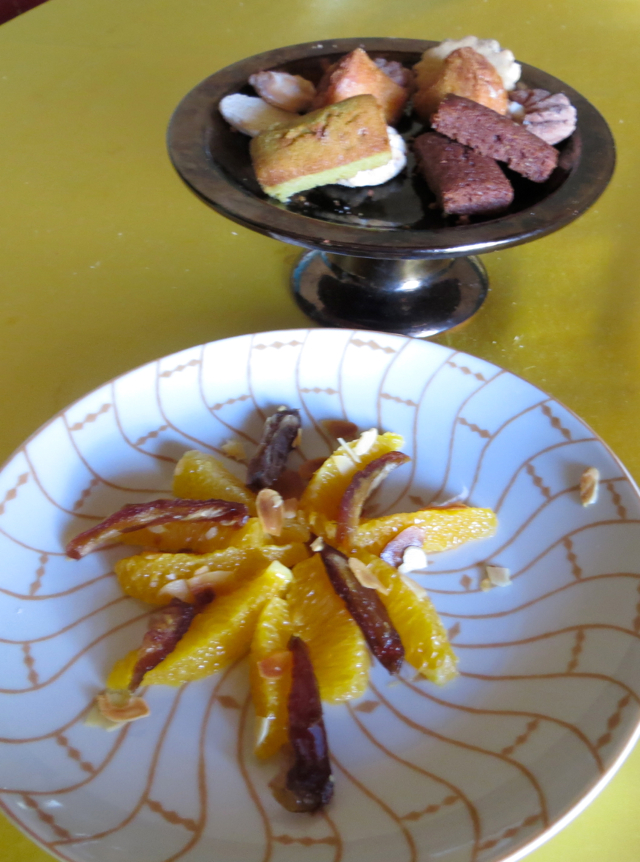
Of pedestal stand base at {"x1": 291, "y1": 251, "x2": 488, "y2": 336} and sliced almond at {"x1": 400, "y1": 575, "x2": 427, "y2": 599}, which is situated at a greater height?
pedestal stand base at {"x1": 291, "y1": 251, "x2": 488, "y2": 336}

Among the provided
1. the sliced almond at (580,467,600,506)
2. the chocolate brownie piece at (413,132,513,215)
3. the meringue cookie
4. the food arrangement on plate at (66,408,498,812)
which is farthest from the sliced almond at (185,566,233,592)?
the meringue cookie

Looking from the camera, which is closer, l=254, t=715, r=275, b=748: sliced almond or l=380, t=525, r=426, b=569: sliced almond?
l=254, t=715, r=275, b=748: sliced almond

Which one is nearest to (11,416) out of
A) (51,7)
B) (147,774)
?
(147,774)

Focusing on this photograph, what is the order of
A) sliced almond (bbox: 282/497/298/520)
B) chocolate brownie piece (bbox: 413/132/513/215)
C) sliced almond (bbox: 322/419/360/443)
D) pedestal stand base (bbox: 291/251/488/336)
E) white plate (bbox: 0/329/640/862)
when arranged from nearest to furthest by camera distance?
white plate (bbox: 0/329/640/862)
sliced almond (bbox: 282/497/298/520)
sliced almond (bbox: 322/419/360/443)
chocolate brownie piece (bbox: 413/132/513/215)
pedestal stand base (bbox: 291/251/488/336)

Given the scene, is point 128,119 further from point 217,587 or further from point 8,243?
point 217,587

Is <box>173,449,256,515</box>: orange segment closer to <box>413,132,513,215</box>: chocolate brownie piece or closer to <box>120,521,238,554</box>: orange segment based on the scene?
<box>120,521,238,554</box>: orange segment

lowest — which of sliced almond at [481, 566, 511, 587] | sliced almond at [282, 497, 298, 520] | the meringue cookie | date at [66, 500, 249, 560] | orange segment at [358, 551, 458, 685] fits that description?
sliced almond at [481, 566, 511, 587]

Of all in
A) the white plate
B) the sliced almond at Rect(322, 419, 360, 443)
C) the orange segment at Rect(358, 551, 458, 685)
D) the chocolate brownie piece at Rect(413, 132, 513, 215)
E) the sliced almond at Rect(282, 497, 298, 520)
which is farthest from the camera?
the chocolate brownie piece at Rect(413, 132, 513, 215)

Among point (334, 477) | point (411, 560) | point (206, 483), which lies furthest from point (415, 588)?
point (206, 483)
